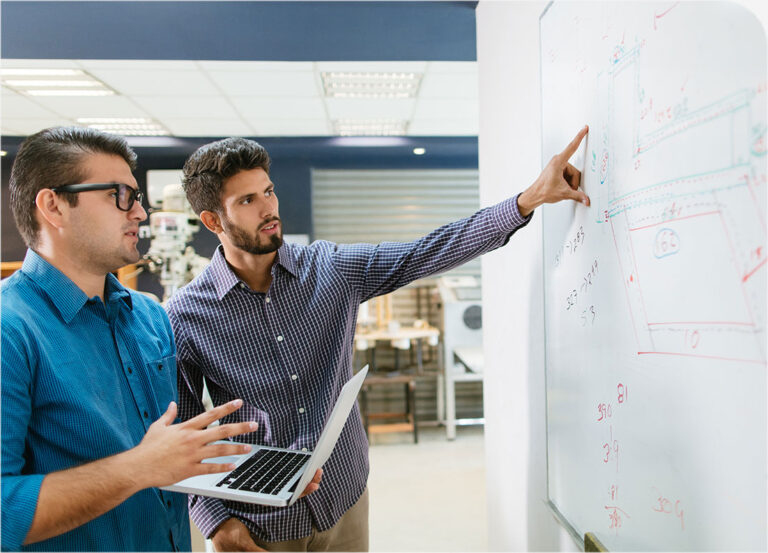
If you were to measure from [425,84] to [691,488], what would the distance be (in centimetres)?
333

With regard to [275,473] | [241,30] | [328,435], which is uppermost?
[241,30]

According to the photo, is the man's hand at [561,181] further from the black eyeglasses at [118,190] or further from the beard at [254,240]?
the black eyeglasses at [118,190]

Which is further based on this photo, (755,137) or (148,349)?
(148,349)

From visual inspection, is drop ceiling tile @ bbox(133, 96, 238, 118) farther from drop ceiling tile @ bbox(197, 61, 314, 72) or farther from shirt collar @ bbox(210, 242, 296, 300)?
shirt collar @ bbox(210, 242, 296, 300)

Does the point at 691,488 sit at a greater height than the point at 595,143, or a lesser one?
lesser

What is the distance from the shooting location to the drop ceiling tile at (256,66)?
3.06 meters

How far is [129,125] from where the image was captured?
4.35m

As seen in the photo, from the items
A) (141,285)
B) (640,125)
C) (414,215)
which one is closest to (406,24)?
(640,125)

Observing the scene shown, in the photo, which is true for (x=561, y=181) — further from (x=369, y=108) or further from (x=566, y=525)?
(x=369, y=108)

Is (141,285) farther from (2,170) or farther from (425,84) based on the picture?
(425,84)

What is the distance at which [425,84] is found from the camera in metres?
3.54

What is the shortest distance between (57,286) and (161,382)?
12.6 inches

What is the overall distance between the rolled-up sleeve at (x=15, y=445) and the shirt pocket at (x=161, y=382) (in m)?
0.28

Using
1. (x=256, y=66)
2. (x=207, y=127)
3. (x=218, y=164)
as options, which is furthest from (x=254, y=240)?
(x=207, y=127)
